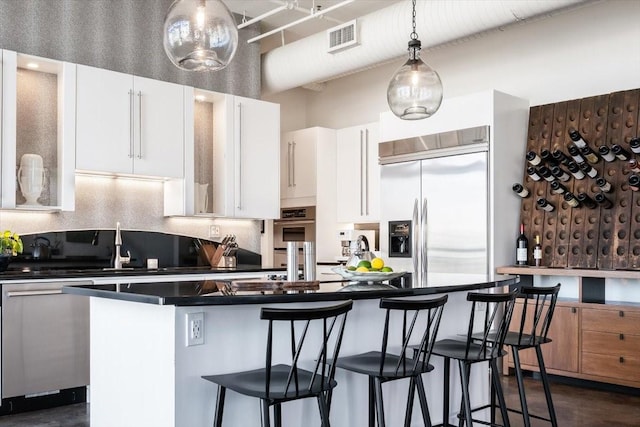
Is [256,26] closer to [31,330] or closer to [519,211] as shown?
[519,211]

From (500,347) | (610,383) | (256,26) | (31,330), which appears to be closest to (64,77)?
(31,330)

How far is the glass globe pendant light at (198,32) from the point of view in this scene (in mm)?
2852

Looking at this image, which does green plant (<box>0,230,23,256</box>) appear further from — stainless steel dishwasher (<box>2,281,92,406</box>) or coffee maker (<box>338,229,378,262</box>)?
coffee maker (<box>338,229,378,262</box>)

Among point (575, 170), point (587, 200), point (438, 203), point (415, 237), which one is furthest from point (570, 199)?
point (415, 237)

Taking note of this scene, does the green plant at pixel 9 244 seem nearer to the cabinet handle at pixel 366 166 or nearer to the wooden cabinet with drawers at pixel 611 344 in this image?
the cabinet handle at pixel 366 166

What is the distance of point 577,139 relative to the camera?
205 inches

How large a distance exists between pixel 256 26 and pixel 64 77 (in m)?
2.38

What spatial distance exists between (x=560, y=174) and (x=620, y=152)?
1.64 ft

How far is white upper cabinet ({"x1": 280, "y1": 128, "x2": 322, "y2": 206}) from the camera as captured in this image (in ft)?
23.7

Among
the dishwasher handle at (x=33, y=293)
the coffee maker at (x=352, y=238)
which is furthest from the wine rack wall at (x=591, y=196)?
the dishwasher handle at (x=33, y=293)

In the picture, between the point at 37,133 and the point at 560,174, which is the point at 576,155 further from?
the point at 37,133

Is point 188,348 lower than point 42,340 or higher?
higher

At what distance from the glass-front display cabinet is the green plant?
0.22 meters

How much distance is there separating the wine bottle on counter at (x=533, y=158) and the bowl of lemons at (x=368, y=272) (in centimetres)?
251
